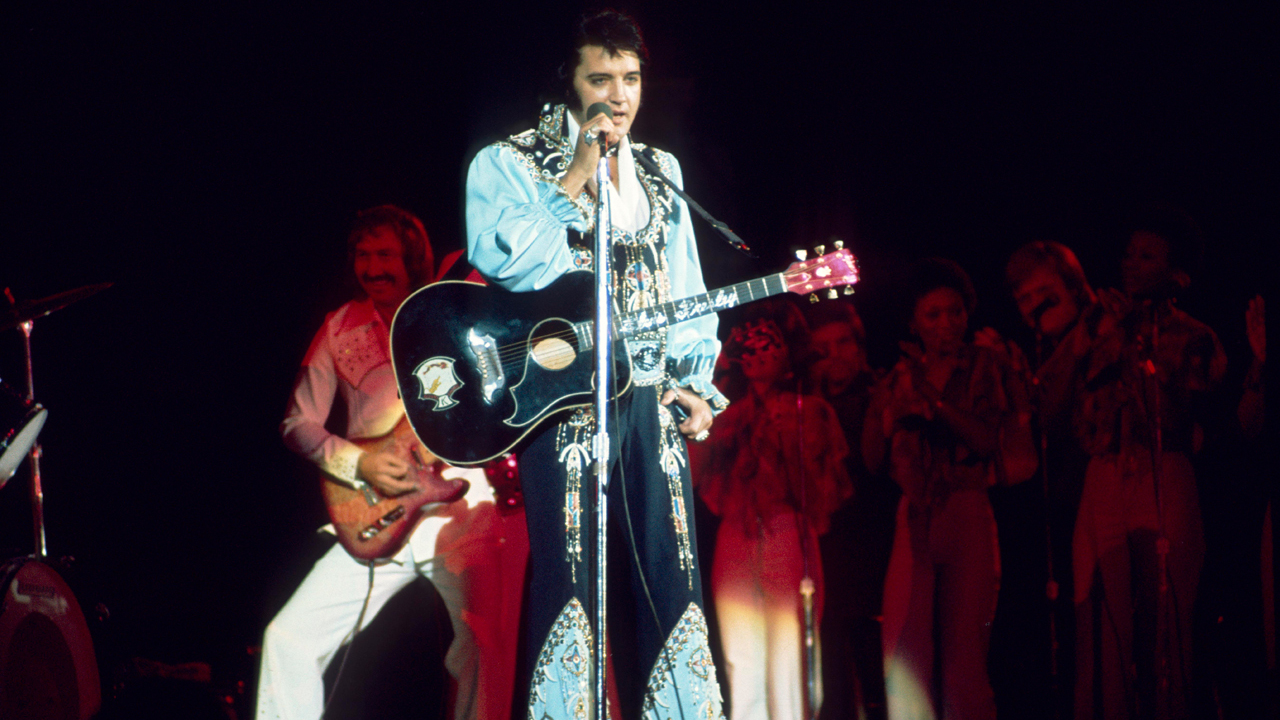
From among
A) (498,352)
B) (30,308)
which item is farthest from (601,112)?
(30,308)

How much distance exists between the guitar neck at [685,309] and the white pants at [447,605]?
118 centimetres

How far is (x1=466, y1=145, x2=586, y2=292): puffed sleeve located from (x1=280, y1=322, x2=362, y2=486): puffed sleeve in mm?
1160

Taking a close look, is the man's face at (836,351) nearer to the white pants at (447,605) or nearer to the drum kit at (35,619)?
the white pants at (447,605)

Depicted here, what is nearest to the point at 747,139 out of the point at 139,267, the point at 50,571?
the point at 139,267

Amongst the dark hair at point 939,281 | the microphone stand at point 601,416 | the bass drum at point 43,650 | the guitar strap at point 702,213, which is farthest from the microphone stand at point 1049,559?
the bass drum at point 43,650

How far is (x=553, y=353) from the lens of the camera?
2.21m

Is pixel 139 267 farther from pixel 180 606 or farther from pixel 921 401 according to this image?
pixel 921 401

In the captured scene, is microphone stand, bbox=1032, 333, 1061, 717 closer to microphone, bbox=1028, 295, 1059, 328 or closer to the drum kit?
microphone, bbox=1028, 295, 1059, 328

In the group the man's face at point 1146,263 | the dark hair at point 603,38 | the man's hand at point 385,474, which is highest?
the dark hair at point 603,38

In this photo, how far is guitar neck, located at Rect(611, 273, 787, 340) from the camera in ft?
7.21

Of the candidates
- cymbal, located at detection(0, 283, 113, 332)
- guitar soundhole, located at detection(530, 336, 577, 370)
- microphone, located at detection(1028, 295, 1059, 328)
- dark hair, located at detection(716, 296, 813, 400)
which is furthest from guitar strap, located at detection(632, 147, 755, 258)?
microphone, located at detection(1028, 295, 1059, 328)

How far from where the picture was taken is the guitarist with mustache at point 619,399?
2000 millimetres

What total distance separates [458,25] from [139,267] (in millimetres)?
1477

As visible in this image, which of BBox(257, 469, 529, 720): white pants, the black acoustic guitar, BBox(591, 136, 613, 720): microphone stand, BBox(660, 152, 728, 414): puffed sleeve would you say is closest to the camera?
BBox(591, 136, 613, 720): microphone stand
